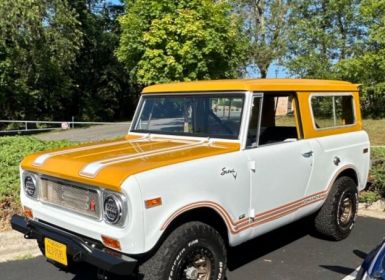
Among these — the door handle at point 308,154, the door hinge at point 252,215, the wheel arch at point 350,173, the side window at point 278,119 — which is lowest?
the door hinge at point 252,215

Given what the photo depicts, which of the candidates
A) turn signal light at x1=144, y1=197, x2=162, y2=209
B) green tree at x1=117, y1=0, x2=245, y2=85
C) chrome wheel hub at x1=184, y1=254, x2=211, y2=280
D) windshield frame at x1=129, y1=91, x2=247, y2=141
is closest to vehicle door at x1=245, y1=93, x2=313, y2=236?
windshield frame at x1=129, y1=91, x2=247, y2=141

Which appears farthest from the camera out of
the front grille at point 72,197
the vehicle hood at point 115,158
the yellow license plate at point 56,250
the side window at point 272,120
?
the side window at point 272,120

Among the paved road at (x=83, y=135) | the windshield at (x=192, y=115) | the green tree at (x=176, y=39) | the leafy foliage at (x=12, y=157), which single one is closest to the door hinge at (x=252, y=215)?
the windshield at (x=192, y=115)

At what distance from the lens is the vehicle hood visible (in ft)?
11.6

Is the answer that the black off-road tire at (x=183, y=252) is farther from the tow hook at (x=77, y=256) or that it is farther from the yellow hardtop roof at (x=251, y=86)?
the yellow hardtop roof at (x=251, y=86)

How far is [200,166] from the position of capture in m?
3.82

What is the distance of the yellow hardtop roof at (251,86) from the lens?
455 centimetres

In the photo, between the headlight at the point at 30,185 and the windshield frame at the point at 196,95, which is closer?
the headlight at the point at 30,185

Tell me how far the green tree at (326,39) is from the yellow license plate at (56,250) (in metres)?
21.2

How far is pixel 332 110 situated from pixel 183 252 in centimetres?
291

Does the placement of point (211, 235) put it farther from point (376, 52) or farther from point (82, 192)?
point (376, 52)

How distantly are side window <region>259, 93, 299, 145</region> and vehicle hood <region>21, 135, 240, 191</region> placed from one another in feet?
2.52

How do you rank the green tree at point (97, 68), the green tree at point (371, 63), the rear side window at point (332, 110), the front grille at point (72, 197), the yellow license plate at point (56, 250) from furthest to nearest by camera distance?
the green tree at point (97, 68)
the green tree at point (371, 63)
the rear side window at point (332, 110)
the yellow license plate at point (56, 250)
the front grille at point (72, 197)

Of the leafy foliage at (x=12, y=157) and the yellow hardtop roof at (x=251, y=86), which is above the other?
the yellow hardtop roof at (x=251, y=86)
